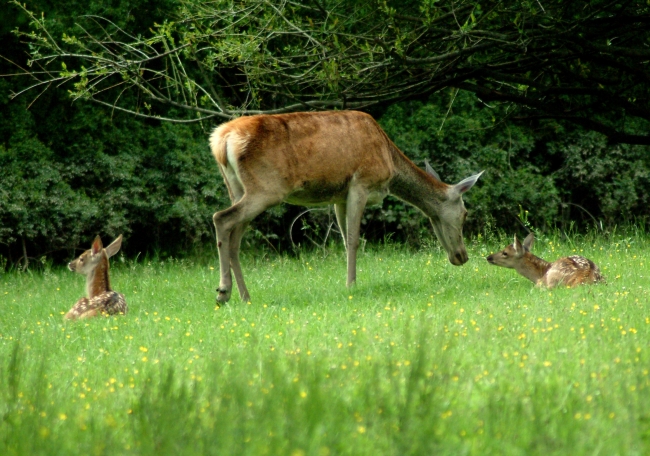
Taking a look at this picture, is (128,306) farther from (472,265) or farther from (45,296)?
(472,265)

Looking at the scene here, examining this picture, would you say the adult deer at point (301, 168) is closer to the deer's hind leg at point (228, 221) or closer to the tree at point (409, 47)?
the deer's hind leg at point (228, 221)

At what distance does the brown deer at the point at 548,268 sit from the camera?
9.78m

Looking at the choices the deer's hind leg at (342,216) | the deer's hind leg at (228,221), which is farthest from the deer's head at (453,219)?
the deer's hind leg at (228,221)

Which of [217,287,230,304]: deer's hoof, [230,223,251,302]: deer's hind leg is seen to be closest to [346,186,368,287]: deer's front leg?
[230,223,251,302]: deer's hind leg

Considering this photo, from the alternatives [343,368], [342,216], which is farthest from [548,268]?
[343,368]

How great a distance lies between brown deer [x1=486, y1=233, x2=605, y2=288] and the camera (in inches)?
385

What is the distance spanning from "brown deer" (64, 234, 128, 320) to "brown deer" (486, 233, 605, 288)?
4090 millimetres

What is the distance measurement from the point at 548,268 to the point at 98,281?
184 inches

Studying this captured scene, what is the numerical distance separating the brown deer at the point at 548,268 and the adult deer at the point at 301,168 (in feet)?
4.97

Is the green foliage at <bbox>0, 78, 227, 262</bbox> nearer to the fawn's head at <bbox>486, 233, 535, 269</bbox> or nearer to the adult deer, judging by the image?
the adult deer

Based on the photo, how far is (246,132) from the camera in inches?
388

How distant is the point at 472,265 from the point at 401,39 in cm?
373

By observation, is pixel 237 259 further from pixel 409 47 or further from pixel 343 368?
pixel 343 368

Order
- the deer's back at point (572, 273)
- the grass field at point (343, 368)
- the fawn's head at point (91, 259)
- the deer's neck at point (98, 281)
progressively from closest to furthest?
the grass field at point (343, 368)
the deer's back at point (572, 273)
the deer's neck at point (98, 281)
the fawn's head at point (91, 259)
